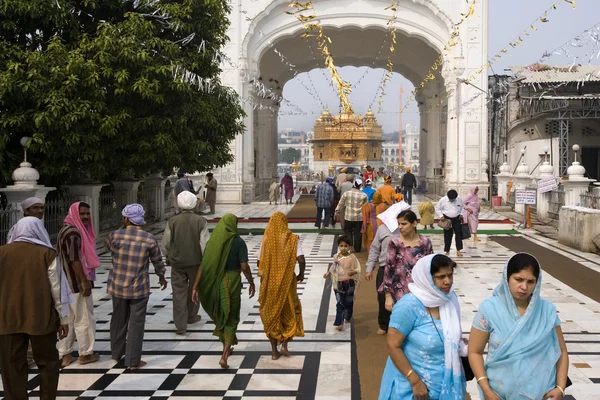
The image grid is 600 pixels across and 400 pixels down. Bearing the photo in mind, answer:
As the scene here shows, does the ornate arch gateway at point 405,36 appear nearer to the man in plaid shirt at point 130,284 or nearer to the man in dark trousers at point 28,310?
the man in plaid shirt at point 130,284

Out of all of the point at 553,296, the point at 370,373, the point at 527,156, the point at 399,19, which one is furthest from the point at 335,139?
the point at 370,373

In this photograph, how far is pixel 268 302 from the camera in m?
5.65

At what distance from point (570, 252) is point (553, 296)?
4101mm

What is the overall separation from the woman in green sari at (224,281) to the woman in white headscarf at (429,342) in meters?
2.54

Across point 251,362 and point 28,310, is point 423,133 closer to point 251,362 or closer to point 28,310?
point 251,362

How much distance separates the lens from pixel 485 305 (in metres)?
3.16

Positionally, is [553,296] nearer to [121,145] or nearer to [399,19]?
[121,145]

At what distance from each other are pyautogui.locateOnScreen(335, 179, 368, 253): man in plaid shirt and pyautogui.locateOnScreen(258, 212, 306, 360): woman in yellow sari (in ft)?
18.8

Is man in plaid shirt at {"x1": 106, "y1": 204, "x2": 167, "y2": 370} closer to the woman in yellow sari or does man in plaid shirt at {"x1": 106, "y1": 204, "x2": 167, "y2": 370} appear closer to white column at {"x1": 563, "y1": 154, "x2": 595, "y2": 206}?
the woman in yellow sari

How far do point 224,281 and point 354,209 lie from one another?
6.01 metres

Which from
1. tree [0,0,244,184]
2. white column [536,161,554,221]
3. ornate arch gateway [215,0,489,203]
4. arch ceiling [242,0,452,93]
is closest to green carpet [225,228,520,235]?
white column [536,161,554,221]

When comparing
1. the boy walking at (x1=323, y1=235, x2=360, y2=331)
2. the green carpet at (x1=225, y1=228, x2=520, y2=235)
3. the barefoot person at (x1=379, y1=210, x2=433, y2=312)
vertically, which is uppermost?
the barefoot person at (x1=379, y1=210, x2=433, y2=312)

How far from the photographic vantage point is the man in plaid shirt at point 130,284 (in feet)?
18.3

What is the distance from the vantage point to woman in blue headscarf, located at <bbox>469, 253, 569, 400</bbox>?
3.04 m
